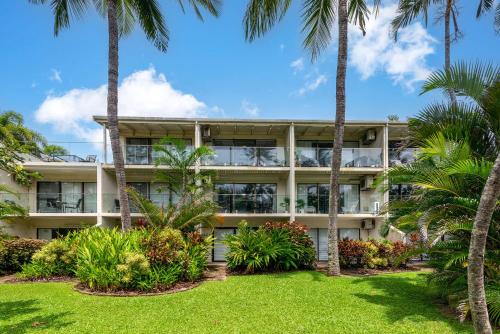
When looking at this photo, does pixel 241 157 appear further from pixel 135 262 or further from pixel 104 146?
pixel 135 262

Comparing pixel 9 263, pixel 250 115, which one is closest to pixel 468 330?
pixel 250 115

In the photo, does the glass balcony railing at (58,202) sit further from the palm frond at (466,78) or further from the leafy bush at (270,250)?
the palm frond at (466,78)

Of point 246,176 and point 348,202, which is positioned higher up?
point 246,176

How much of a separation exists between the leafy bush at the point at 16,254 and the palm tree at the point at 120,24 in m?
4.54

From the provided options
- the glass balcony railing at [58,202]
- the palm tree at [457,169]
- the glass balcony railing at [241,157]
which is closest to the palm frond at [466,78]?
the palm tree at [457,169]

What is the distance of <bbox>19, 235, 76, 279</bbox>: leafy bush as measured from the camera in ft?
38.1

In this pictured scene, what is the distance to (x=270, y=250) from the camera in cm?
1217

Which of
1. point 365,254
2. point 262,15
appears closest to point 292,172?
point 365,254

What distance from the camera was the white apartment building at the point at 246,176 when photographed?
655 inches

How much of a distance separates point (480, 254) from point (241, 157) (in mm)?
13841

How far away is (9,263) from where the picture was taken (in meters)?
13.0

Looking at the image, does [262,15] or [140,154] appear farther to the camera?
[140,154]

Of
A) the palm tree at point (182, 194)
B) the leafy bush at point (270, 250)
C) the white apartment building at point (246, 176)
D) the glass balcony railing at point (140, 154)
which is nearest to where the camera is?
the leafy bush at point (270, 250)

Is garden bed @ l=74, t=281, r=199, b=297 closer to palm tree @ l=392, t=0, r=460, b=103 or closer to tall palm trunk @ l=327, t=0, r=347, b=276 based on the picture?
tall palm trunk @ l=327, t=0, r=347, b=276
